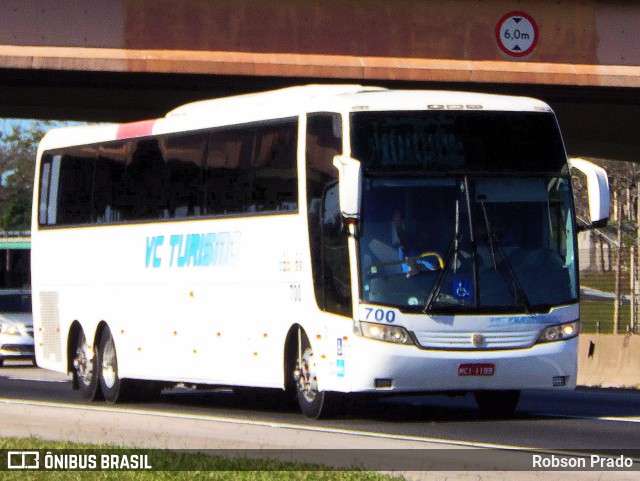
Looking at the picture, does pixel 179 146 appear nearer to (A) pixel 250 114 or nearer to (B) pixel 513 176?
(A) pixel 250 114

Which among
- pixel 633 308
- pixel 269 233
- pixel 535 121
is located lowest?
pixel 633 308

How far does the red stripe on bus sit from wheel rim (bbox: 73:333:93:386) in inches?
113

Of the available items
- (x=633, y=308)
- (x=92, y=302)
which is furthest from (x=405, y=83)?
(x=92, y=302)

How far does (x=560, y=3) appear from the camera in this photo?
2708cm

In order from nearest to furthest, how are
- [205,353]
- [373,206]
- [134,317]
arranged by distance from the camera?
[373,206] < [205,353] < [134,317]

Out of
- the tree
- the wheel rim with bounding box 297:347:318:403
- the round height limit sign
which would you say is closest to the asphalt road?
the wheel rim with bounding box 297:347:318:403

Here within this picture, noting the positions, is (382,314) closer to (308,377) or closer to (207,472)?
(308,377)

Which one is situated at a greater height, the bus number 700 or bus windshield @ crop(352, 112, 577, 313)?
bus windshield @ crop(352, 112, 577, 313)

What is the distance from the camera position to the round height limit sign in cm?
2709

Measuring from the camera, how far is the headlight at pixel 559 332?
1727cm

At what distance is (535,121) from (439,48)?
30.2 feet

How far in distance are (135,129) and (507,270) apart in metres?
6.77

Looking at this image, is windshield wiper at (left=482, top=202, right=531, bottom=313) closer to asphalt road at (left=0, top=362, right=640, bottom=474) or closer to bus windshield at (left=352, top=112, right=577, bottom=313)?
bus windshield at (left=352, top=112, right=577, bottom=313)

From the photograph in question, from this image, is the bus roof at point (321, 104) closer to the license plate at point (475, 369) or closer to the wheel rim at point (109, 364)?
the license plate at point (475, 369)
